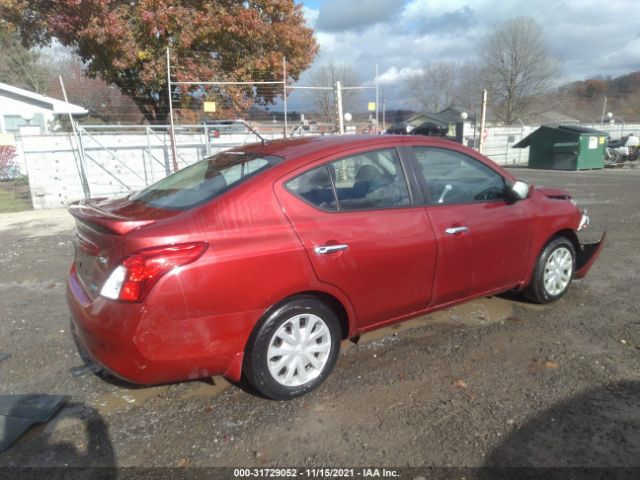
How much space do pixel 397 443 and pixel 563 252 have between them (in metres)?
2.68

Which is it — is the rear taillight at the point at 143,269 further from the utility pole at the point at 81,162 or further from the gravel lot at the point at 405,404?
the utility pole at the point at 81,162

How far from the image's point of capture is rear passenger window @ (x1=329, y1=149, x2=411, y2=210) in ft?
10.0

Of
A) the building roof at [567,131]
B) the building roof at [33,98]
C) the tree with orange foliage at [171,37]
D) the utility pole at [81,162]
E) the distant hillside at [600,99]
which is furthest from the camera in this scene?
the distant hillside at [600,99]

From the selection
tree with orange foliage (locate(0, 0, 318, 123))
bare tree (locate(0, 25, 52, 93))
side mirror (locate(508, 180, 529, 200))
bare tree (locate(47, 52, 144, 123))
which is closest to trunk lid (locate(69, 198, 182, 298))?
side mirror (locate(508, 180, 529, 200))

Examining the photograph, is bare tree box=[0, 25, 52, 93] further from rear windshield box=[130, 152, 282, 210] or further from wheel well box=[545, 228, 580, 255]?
wheel well box=[545, 228, 580, 255]

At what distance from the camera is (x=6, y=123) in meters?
22.5

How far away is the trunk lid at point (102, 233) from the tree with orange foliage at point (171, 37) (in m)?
12.1

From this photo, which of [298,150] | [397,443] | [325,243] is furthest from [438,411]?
[298,150]

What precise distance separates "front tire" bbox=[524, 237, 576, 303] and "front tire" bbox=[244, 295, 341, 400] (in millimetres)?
2071

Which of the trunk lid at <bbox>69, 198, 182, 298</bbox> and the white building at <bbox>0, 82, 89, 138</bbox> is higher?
the white building at <bbox>0, 82, 89, 138</bbox>

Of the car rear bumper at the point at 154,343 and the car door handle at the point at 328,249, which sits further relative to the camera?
the car door handle at the point at 328,249

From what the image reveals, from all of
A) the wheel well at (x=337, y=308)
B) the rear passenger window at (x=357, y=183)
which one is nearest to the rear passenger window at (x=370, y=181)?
the rear passenger window at (x=357, y=183)

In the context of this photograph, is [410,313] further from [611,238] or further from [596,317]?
[611,238]

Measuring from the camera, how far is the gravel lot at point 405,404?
244cm
